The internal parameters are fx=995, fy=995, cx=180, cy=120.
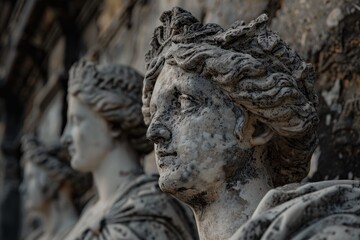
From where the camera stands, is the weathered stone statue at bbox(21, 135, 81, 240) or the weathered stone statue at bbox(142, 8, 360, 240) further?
the weathered stone statue at bbox(21, 135, 81, 240)

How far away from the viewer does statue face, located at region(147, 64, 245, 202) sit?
2816 millimetres

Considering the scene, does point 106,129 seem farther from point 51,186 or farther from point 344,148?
point 51,186

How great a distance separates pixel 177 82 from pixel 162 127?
0.15 metres

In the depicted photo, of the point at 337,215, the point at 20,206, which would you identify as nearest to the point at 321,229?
the point at 337,215

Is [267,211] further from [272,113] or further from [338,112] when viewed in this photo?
[338,112]

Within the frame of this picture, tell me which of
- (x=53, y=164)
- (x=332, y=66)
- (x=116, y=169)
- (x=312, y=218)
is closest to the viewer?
(x=312, y=218)

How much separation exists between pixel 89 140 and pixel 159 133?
1.35 m

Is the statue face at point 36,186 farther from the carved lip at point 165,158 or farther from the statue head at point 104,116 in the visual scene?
the carved lip at point 165,158

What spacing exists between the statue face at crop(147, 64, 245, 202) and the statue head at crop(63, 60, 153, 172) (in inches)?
49.6

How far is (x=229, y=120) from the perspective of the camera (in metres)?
2.85

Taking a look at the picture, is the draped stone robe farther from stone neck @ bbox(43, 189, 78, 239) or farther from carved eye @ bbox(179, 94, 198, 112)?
stone neck @ bbox(43, 189, 78, 239)

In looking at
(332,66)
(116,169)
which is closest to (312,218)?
(332,66)

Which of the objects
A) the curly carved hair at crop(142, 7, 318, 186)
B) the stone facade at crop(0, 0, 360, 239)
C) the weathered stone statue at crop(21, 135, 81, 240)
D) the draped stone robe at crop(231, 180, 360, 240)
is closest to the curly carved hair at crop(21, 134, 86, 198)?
Answer: the weathered stone statue at crop(21, 135, 81, 240)

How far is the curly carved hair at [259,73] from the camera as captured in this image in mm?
2807
